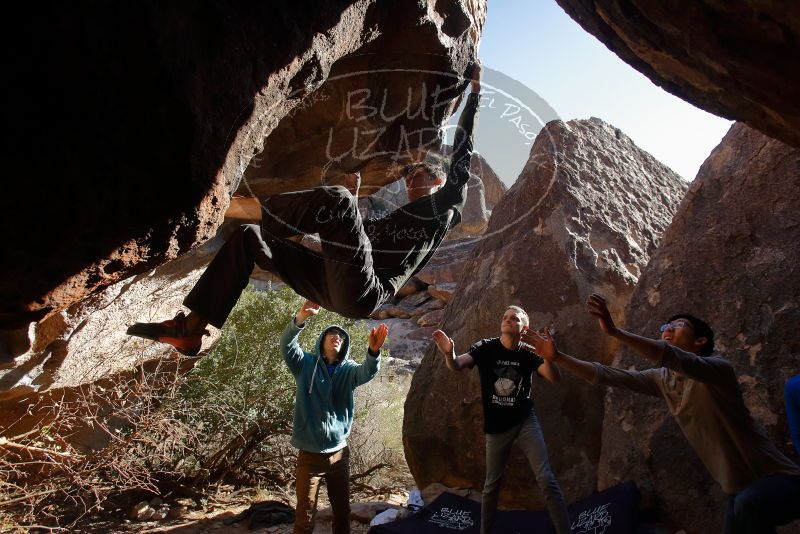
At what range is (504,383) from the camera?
13.0 ft

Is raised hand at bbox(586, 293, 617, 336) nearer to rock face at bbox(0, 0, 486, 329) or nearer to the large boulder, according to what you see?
rock face at bbox(0, 0, 486, 329)

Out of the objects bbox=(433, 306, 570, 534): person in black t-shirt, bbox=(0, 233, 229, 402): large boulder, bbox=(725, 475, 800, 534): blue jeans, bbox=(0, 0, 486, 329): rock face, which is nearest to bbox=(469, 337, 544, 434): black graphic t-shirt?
bbox=(433, 306, 570, 534): person in black t-shirt

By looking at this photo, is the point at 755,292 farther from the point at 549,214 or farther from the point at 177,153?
the point at 177,153

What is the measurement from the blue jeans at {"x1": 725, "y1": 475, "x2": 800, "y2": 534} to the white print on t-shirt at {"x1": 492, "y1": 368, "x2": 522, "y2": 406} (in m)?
1.62

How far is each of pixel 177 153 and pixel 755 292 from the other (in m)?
4.18

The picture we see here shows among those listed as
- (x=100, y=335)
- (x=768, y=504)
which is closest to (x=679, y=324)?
(x=768, y=504)

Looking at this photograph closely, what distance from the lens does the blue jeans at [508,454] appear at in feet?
12.0

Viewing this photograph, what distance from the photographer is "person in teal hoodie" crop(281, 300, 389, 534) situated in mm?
4223

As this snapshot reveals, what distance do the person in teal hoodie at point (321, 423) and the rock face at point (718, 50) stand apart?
2553mm

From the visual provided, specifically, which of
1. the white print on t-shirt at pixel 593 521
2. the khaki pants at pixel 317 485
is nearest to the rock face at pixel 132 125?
the khaki pants at pixel 317 485

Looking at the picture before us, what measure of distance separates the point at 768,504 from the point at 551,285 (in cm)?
349

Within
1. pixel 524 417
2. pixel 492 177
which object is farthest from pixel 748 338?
pixel 492 177

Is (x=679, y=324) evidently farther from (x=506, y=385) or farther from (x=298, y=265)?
(x=298, y=265)

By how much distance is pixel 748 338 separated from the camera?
4.02 m
